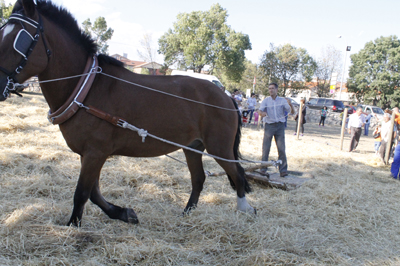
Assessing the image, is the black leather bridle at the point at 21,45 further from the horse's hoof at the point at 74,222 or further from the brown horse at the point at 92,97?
the horse's hoof at the point at 74,222

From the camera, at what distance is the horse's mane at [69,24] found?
2750 mm

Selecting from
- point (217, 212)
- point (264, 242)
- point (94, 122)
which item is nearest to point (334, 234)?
point (264, 242)

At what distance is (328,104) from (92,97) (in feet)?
87.2

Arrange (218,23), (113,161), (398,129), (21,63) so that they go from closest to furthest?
(21,63) → (113,161) → (398,129) → (218,23)

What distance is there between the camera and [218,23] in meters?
36.8

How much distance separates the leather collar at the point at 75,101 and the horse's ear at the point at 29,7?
0.64 meters

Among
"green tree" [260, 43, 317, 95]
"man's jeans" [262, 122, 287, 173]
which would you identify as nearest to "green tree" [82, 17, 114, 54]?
"green tree" [260, 43, 317, 95]

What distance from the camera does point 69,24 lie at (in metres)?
2.91

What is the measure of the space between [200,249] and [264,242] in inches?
26.5

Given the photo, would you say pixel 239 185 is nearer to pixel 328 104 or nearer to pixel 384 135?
pixel 384 135

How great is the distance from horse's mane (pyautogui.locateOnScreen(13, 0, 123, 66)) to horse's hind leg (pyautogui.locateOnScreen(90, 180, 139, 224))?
4.76ft

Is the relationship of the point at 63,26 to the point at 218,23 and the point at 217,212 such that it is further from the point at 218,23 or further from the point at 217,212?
the point at 218,23

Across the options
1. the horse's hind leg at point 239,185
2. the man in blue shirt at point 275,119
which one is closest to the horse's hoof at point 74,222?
the horse's hind leg at point 239,185

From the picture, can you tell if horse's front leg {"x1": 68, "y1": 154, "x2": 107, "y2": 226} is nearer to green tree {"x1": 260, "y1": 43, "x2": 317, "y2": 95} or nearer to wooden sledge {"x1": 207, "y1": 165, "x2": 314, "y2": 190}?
wooden sledge {"x1": 207, "y1": 165, "x2": 314, "y2": 190}
